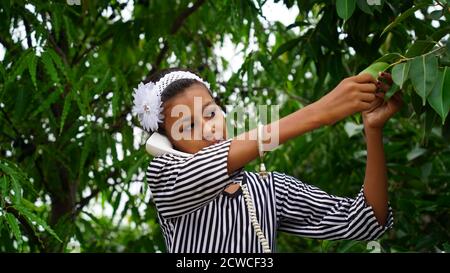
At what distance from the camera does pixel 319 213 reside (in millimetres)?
1981

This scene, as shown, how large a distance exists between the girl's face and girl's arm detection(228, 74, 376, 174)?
144 mm

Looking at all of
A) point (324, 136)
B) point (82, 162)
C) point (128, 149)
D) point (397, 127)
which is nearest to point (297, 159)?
point (324, 136)

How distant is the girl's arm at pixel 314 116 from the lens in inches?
67.1

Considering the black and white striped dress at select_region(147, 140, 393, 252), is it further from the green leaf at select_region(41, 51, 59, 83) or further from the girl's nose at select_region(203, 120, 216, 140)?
the green leaf at select_region(41, 51, 59, 83)

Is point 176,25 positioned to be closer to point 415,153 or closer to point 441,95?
point 415,153

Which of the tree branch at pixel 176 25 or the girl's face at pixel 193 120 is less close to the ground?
the tree branch at pixel 176 25

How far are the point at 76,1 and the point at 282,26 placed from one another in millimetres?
917

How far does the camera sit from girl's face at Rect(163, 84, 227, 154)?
1875 mm

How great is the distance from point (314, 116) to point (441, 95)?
249 millimetres

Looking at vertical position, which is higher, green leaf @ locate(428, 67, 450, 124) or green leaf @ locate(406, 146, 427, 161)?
green leaf @ locate(406, 146, 427, 161)

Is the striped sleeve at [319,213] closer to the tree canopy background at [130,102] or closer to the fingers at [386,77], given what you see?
the fingers at [386,77]

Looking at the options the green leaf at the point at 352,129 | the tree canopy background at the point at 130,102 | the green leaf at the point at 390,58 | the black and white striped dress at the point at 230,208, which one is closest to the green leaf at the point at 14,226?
the tree canopy background at the point at 130,102

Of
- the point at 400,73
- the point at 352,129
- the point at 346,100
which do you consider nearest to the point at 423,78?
the point at 400,73

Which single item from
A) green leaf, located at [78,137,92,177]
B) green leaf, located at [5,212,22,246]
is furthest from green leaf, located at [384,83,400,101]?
green leaf, located at [78,137,92,177]
